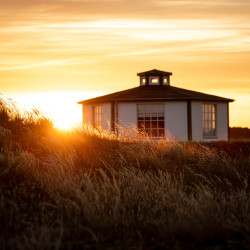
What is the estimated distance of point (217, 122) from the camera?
27.8 metres

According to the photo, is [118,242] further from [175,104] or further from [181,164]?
[175,104]

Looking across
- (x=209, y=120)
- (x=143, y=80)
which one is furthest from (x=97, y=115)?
(x=209, y=120)

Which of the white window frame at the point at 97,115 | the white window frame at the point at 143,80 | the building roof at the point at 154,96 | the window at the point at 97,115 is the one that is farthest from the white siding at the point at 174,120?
the window at the point at 97,115

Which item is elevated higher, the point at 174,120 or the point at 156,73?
the point at 156,73

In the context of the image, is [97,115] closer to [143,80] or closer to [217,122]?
[143,80]

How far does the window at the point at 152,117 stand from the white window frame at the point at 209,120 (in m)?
2.91

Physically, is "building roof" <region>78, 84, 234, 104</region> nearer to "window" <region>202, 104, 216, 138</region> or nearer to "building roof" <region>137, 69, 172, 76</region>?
"window" <region>202, 104, 216, 138</region>

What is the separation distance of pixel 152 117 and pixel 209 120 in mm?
4053

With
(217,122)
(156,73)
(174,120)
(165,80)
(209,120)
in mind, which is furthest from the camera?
(165,80)

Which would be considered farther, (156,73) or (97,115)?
(156,73)

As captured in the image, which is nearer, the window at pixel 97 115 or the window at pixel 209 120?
the window at pixel 209 120

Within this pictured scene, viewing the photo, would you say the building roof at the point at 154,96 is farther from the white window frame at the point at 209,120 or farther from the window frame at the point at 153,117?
the white window frame at the point at 209,120

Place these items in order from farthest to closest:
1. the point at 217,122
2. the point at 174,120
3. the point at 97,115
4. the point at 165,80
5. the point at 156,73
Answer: the point at 165,80
the point at 156,73
the point at 97,115
the point at 217,122
the point at 174,120

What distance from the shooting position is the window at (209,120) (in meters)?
27.0
